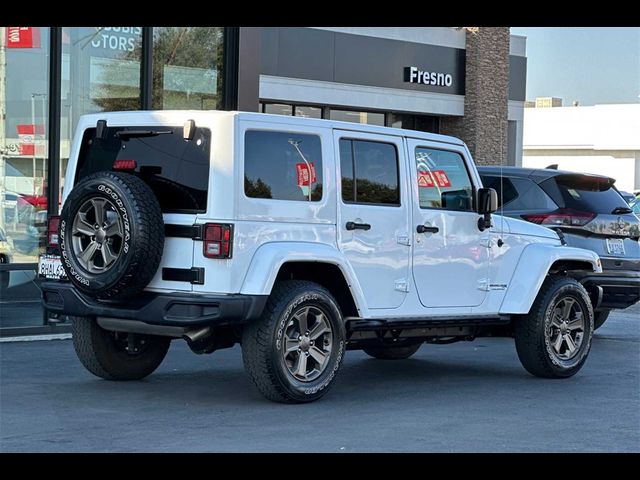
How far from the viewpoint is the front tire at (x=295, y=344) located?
791 cm

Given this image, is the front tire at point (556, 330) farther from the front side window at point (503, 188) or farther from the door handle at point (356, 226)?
the front side window at point (503, 188)

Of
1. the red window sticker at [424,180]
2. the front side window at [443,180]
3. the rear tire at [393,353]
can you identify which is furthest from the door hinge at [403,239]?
the rear tire at [393,353]

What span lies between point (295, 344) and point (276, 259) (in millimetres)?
677

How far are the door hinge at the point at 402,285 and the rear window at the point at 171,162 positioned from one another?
179 centimetres

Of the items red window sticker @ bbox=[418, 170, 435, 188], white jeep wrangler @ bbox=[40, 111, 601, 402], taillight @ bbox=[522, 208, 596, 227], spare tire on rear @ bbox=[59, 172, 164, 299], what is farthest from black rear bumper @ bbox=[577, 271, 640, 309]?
spare tire on rear @ bbox=[59, 172, 164, 299]

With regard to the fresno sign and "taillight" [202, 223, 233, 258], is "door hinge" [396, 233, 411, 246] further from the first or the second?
the fresno sign

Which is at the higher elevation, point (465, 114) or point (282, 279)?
point (465, 114)

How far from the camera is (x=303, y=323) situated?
8195 mm

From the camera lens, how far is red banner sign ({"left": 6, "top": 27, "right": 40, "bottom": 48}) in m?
12.8
